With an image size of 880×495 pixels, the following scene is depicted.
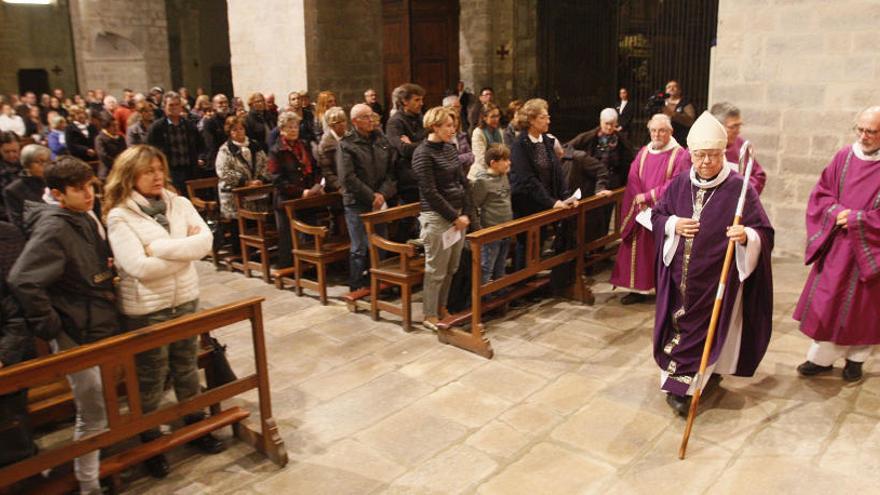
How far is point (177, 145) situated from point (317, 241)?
2991mm

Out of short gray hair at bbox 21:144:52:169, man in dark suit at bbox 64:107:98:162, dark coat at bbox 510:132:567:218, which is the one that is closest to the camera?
short gray hair at bbox 21:144:52:169

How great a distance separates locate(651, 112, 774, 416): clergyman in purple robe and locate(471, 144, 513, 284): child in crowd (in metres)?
1.55

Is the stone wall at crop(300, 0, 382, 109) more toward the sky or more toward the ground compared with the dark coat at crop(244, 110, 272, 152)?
more toward the sky

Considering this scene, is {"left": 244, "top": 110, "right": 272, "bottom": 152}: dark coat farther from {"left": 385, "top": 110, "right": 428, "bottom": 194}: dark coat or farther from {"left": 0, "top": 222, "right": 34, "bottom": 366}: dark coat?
{"left": 0, "top": 222, "right": 34, "bottom": 366}: dark coat

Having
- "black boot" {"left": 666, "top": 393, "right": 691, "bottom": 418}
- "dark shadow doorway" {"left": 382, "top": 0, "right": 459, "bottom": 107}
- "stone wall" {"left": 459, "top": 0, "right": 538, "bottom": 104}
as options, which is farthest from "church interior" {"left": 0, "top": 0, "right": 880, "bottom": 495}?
"dark shadow doorway" {"left": 382, "top": 0, "right": 459, "bottom": 107}

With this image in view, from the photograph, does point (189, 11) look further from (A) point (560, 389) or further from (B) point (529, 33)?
(A) point (560, 389)

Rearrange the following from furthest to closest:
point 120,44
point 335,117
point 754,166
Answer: point 120,44 → point 335,117 → point 754,166

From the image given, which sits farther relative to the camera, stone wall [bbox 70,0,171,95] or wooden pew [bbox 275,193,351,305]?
stone wall [bbox 70,0,171,95]

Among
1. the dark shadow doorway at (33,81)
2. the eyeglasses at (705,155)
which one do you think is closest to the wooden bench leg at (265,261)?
the eyeglasses at (705,155)

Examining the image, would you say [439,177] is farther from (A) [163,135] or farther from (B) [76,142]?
(B) [76,142]

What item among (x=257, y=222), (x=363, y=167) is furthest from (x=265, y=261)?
(x=363, y=167)

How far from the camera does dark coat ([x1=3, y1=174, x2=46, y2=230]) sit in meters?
4.83

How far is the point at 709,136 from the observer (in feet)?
12.4

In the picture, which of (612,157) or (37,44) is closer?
(612,157)
